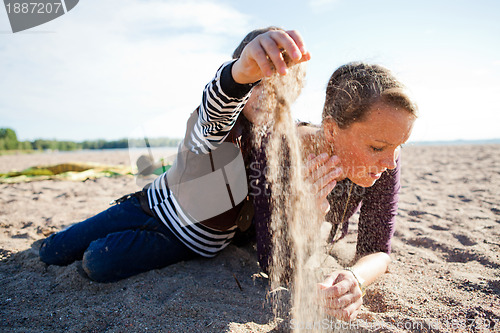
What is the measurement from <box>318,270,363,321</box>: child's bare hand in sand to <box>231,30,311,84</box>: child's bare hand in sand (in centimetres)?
103

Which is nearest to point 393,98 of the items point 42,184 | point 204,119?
point 204,119

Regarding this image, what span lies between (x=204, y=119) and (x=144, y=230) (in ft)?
3.82

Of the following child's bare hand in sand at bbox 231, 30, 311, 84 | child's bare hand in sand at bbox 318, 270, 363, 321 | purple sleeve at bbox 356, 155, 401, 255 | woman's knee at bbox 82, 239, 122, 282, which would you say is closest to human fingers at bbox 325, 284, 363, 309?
child's bare hand in sand at bbox 318, 270, 363, 321

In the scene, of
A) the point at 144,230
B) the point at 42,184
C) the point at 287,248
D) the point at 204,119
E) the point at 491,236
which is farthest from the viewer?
the point at 42,184

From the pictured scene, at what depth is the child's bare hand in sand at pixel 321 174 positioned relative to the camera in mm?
1717

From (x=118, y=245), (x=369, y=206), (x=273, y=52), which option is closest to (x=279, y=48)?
(x=273, y=52)

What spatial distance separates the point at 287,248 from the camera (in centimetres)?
187

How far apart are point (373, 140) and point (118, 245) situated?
1799 mm

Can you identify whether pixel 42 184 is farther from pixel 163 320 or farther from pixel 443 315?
pixel 443 315

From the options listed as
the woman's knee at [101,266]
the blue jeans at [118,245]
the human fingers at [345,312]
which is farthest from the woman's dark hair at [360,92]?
the woman's knee at [101,266]

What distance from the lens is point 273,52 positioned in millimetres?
1127

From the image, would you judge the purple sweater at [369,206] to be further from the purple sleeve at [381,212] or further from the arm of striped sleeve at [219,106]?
the arm of striped sleeve at [219,106]

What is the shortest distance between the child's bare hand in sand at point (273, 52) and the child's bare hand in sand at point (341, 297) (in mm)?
1035

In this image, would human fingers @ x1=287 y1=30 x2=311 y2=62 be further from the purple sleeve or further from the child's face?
the purple sleeve
